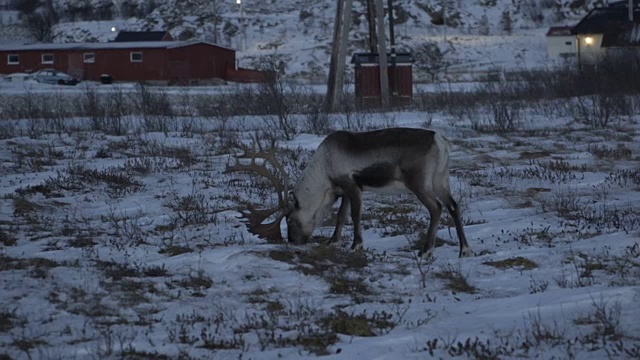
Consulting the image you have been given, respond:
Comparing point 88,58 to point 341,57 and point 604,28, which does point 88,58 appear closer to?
point 604,28

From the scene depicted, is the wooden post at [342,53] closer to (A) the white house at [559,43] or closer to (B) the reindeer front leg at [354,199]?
(B) the reindeer front leg at [354,199]

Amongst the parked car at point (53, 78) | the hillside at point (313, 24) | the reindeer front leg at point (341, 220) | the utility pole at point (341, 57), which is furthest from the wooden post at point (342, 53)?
the hillside at point (313, 24)

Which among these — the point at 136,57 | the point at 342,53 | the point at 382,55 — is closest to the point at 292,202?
the point at 342,53

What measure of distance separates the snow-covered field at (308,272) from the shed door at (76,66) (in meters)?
45.2

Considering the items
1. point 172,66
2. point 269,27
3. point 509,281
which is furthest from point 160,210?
point 269,27

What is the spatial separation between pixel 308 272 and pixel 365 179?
1510 mm

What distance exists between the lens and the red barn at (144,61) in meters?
56.0

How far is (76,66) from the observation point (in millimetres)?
58344

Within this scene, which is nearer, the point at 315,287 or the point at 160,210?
the point at 315,287

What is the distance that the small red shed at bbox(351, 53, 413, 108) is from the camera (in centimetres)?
3044

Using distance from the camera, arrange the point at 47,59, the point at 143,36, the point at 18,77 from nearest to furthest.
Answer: the point at 18,77, the point at 47,59, the point at 143,36

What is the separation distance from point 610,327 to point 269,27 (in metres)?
72.6

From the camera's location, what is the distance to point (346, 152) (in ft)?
30.0

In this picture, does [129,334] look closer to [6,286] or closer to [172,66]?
[6,286]
